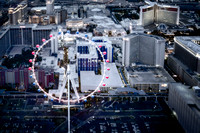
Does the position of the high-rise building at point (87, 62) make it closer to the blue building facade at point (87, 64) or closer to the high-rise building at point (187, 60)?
the blue building facade at point (87, 64)

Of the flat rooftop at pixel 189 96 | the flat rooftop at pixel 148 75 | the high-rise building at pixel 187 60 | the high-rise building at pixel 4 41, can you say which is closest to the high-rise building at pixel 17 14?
the high-rise building at pixel 4 41

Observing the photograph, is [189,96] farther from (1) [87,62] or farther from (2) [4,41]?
(2) [4,41]

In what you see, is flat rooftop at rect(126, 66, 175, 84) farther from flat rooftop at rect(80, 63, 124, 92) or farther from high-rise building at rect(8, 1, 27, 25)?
high-rise building at rect(8, 1, 27, 25)

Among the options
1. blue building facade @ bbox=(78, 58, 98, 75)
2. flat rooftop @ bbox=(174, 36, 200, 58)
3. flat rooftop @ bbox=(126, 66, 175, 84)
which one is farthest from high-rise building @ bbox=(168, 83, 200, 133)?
blue building facade @ bbox=(78, 58, 98, 75)

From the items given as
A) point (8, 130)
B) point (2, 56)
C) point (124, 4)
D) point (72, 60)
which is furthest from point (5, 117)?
point (124, 4)

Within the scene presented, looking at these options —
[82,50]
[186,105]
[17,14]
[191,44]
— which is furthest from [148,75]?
[17,14]

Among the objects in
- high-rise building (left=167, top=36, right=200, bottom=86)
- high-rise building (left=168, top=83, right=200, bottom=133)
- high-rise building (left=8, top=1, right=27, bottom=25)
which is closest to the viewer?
high-rise building (left=168, top=83, right=200, bottom=133)

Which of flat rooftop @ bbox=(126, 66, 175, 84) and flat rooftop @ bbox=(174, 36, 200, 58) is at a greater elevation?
flat rooftop @ bbox=(174, 36, 200, 58)
